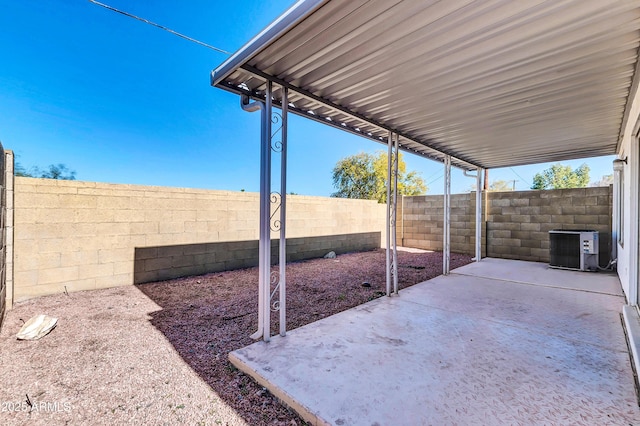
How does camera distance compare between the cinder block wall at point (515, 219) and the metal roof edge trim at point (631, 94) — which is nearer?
the metal roof edge trim at point (631, 94)

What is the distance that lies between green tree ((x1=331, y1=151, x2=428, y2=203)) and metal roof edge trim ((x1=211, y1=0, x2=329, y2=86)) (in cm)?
1726

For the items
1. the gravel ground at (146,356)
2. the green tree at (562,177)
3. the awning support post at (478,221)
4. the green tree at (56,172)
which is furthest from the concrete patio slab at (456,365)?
the green tree at (562,177)

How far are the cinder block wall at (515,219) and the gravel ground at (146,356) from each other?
4942mm

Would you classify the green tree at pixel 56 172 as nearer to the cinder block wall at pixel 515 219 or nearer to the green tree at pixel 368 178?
the green tree at pixel 368 178

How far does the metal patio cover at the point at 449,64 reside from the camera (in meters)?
1.63

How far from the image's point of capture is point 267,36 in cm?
182

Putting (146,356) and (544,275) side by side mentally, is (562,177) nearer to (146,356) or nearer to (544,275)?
(544,275)

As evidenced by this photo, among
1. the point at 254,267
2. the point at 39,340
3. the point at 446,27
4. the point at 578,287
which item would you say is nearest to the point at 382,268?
the point at 254,267

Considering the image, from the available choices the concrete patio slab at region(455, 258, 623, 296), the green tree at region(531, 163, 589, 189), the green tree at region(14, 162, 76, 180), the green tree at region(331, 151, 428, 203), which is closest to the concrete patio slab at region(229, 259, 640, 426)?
the concrete patio slab at region(455, 258, 623, 296)

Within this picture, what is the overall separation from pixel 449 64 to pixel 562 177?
37.0m

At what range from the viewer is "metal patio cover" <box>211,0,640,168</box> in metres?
1.63

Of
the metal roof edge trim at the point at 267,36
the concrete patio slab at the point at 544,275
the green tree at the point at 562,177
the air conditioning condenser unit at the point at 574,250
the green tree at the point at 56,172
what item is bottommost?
the concrete patio slab at the point at 544,275

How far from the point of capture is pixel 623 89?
2.65m

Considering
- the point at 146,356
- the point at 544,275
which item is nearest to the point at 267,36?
the point at 146,356
